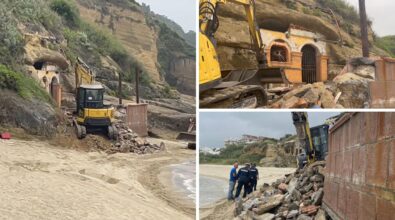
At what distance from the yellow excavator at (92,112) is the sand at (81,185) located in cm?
118

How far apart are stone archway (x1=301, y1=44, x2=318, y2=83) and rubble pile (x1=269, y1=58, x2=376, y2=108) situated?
23.4 inches

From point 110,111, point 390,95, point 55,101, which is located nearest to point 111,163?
point 110,111

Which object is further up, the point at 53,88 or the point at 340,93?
the point at 53,88

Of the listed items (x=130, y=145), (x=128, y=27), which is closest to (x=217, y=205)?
(x=130, y=145)

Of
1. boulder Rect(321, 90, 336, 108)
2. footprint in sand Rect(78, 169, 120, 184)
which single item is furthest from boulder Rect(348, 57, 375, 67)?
footprint in sand Rect(78, 169, 120, 184)

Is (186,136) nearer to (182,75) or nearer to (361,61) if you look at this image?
(182,75)

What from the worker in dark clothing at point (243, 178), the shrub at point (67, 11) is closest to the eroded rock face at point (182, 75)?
the shrub at point (67, 11)

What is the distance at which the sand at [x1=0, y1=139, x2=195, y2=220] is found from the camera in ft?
30.0

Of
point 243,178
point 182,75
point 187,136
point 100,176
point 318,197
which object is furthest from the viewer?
point 182,75

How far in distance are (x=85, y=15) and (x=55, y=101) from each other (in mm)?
21439

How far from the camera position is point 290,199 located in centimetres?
480

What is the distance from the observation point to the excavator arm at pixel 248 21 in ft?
9.62

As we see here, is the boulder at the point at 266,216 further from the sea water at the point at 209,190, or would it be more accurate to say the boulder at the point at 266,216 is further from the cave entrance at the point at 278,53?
the cave entrance at the point at 278,53

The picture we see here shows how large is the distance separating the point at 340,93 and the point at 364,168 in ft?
3.35
